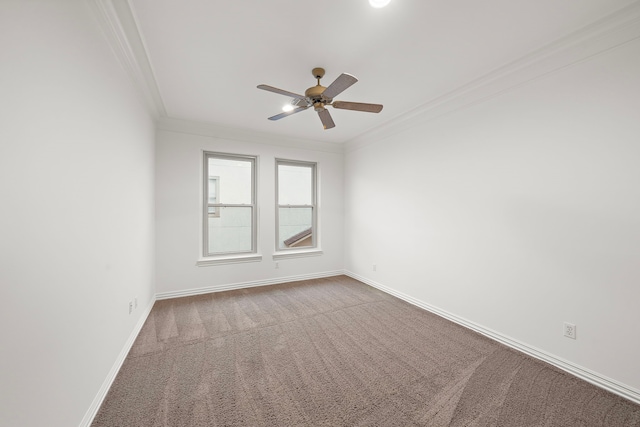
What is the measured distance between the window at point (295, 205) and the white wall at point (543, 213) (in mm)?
2040

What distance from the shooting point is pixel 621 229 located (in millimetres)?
1868

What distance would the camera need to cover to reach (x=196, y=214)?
3977 mm

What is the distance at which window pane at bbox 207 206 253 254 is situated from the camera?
4.25 meters

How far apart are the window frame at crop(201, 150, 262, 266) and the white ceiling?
130cm

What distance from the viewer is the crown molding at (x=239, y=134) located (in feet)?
12.5

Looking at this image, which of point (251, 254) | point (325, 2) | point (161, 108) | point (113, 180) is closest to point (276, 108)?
point (161, 108)

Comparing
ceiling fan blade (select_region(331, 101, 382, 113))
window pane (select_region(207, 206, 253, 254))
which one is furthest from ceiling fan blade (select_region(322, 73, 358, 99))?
window pane (select_region(207, 206, 253, 254))

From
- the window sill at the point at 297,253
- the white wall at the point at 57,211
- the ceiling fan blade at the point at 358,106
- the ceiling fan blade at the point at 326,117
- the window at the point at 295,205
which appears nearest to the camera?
Result: the white wall at the point at 57,211

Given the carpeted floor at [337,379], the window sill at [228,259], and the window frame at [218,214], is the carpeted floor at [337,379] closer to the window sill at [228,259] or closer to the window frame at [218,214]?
the window sill at [228,259]

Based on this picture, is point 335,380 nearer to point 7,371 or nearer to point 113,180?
point 7,371

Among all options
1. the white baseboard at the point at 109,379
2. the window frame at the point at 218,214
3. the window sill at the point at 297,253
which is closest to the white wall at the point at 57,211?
the white baseboard at the point at 109,379

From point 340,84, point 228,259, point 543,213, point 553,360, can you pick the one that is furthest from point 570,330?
point 228,259

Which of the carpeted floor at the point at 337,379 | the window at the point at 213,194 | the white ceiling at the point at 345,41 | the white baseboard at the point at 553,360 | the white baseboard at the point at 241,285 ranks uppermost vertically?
the white ceiling at the point at 345,41

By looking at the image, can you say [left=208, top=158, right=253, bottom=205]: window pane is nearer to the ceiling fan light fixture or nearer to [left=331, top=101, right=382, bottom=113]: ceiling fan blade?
[left=331, top=101, right=382, bottom=113]: ceiling fan blade
